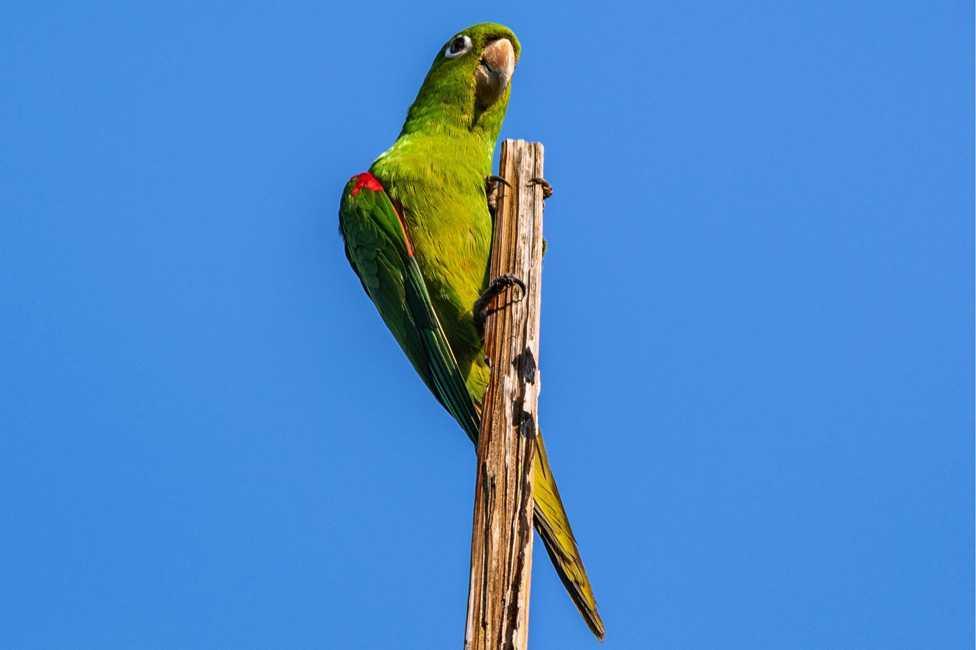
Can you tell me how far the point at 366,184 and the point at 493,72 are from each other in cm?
110

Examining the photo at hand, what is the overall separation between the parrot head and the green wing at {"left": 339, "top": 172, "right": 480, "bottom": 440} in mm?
673

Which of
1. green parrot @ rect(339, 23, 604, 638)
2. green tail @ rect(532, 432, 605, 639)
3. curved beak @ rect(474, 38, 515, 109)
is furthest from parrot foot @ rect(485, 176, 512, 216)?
green tail @ rect(532, 432, 605, 639)

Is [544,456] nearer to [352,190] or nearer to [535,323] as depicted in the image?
[535,323]

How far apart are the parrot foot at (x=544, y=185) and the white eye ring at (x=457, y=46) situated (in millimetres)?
1640

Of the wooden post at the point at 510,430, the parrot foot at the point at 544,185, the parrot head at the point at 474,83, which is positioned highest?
the parrot head at the point at 474,83

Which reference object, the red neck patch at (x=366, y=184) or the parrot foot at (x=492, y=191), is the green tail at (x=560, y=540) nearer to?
the parrot foot at (x=492, y=191)

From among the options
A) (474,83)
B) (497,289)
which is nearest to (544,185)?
(497,289)

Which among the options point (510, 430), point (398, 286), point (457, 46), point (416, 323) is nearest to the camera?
point (510, 430)

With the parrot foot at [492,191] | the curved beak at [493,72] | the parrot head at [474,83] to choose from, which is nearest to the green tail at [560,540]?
the parrot foot at [492,191]

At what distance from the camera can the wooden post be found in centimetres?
388

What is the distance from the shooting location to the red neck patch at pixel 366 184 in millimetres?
6000

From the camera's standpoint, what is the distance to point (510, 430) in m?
4.24

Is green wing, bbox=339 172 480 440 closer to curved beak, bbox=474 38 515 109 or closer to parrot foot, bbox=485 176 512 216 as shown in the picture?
parrot foot, bbox=485 176 512 216

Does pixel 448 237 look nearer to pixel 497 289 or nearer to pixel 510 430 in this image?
pixel 497 289
